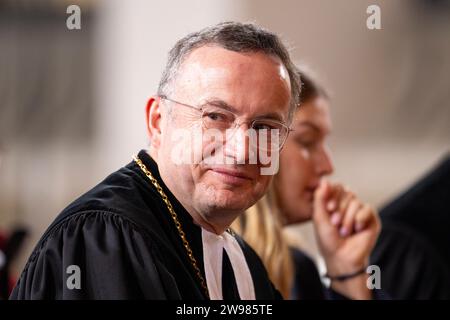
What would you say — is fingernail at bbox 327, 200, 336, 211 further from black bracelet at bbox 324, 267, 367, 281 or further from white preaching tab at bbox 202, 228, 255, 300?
white preaching tab at bbox 202, 228, 255, 300

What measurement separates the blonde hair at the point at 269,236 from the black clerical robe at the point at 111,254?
33.4 inches

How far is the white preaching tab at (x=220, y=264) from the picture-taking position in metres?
1.32

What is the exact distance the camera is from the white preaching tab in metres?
1.32

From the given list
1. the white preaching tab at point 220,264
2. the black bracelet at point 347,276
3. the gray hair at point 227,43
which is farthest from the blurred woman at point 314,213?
the gray hair at point 227,43

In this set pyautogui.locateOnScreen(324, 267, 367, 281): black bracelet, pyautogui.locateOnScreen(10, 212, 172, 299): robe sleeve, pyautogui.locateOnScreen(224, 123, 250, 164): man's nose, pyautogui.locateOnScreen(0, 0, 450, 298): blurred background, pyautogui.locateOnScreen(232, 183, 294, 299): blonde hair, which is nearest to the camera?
pyautogui.locateOnScreen(10, 212, 172, 299): robe sleeve

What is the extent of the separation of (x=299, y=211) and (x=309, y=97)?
12.2 inches

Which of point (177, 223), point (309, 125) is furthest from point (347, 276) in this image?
point (177, 223)

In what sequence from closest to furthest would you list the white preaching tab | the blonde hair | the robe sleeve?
the robe sleeve → the white preaching tab → the blonde hair

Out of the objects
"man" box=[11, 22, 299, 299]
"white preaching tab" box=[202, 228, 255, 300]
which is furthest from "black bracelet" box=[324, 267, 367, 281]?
"man" box=[11, 22, 299, 299]

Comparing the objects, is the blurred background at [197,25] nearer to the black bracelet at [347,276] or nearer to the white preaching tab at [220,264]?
the black bracelet at [347,276]

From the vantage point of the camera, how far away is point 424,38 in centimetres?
523

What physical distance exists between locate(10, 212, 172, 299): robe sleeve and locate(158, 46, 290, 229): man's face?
0.43 feet

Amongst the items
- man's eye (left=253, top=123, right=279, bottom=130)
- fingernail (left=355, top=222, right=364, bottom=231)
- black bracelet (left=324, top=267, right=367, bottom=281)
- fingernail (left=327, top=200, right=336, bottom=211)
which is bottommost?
black bracelet (left=324, top=267, right=367, bottom=281)
